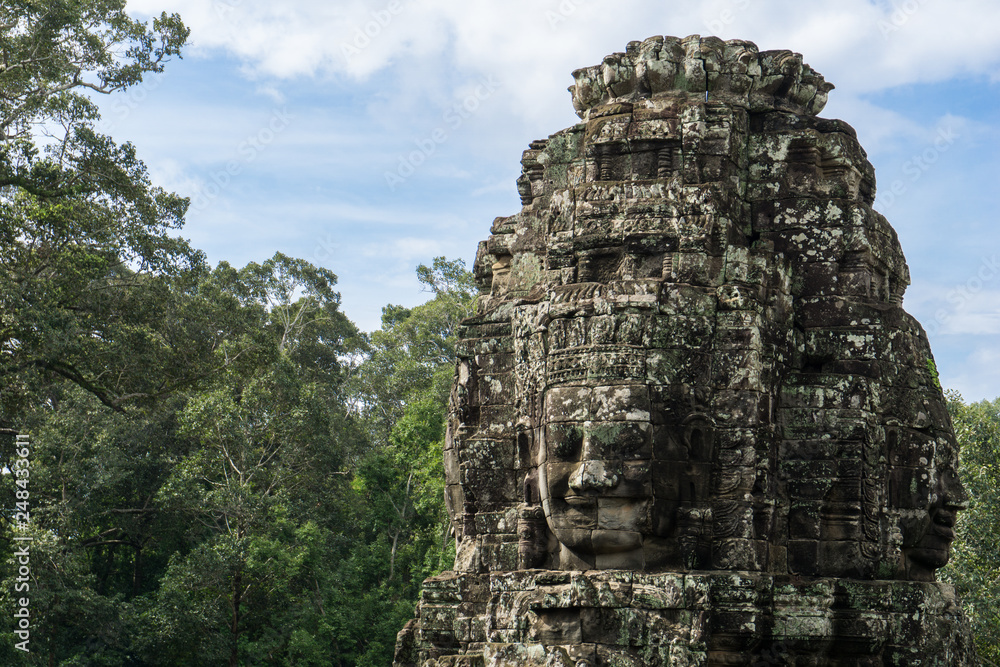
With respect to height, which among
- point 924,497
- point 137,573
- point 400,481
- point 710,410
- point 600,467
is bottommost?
point 137,573

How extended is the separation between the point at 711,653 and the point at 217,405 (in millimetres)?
16762

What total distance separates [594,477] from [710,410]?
3.48 ft

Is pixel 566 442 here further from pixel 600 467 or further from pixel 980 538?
pixel 980 538

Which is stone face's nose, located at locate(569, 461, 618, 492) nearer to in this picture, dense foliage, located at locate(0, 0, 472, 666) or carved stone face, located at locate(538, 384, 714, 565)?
carved stone face, located at locate(538, 384, 714, 565)

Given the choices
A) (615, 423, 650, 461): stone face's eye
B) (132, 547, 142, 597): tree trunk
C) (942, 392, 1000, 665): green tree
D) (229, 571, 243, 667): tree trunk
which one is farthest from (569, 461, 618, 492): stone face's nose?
(132, 547, 142, 597): tree trunk

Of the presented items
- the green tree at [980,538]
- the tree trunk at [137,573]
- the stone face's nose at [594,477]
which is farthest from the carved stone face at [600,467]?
the tree trunk at [137,573]

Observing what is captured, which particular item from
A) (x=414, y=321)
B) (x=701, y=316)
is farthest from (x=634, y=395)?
(x=414, y=321)

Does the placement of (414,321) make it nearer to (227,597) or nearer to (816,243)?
(227,597)

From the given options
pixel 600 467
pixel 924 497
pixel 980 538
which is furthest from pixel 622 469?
pixel 980 538

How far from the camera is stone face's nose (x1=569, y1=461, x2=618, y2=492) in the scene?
848 cm

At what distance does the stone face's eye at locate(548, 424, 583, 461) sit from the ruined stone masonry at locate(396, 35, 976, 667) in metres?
0.01

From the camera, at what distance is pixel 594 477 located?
8492 millimetres

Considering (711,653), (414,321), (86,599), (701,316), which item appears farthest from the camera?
(414,321)

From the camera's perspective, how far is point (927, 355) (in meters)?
9.72
